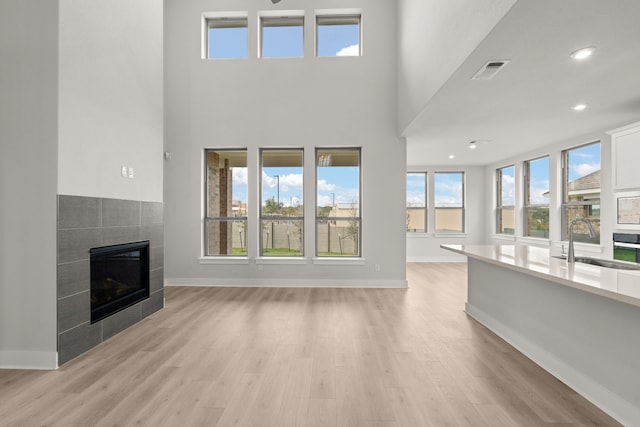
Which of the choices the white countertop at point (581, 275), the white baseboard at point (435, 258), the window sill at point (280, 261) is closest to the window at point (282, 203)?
the window sill at point (280, 261)

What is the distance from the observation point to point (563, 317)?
8.31ft

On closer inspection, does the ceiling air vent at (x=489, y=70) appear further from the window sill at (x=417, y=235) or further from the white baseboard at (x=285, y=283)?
the window sill at (x=417, y=235)

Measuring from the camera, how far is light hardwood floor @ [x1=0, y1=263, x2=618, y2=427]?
2.04m

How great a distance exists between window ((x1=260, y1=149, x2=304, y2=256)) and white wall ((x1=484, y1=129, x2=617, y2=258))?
458cm

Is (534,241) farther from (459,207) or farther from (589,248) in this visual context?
(459,207)

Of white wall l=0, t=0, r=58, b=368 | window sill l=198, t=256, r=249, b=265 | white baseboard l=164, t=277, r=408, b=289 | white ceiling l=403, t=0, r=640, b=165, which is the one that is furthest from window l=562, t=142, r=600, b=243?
white wall l=0, t=0, r=58, b=368

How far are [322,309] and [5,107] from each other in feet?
12.1

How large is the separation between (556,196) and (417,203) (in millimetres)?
3177

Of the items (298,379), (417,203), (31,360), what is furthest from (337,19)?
(31,360)

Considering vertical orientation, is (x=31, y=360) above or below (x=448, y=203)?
below

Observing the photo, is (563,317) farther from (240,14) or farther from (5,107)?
(240,14)

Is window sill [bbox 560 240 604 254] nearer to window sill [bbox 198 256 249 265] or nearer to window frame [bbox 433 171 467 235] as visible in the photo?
window frame [bbox 433 171 467 235]

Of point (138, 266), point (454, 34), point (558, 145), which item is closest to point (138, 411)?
point (138, 266)

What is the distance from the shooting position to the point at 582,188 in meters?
5.70
